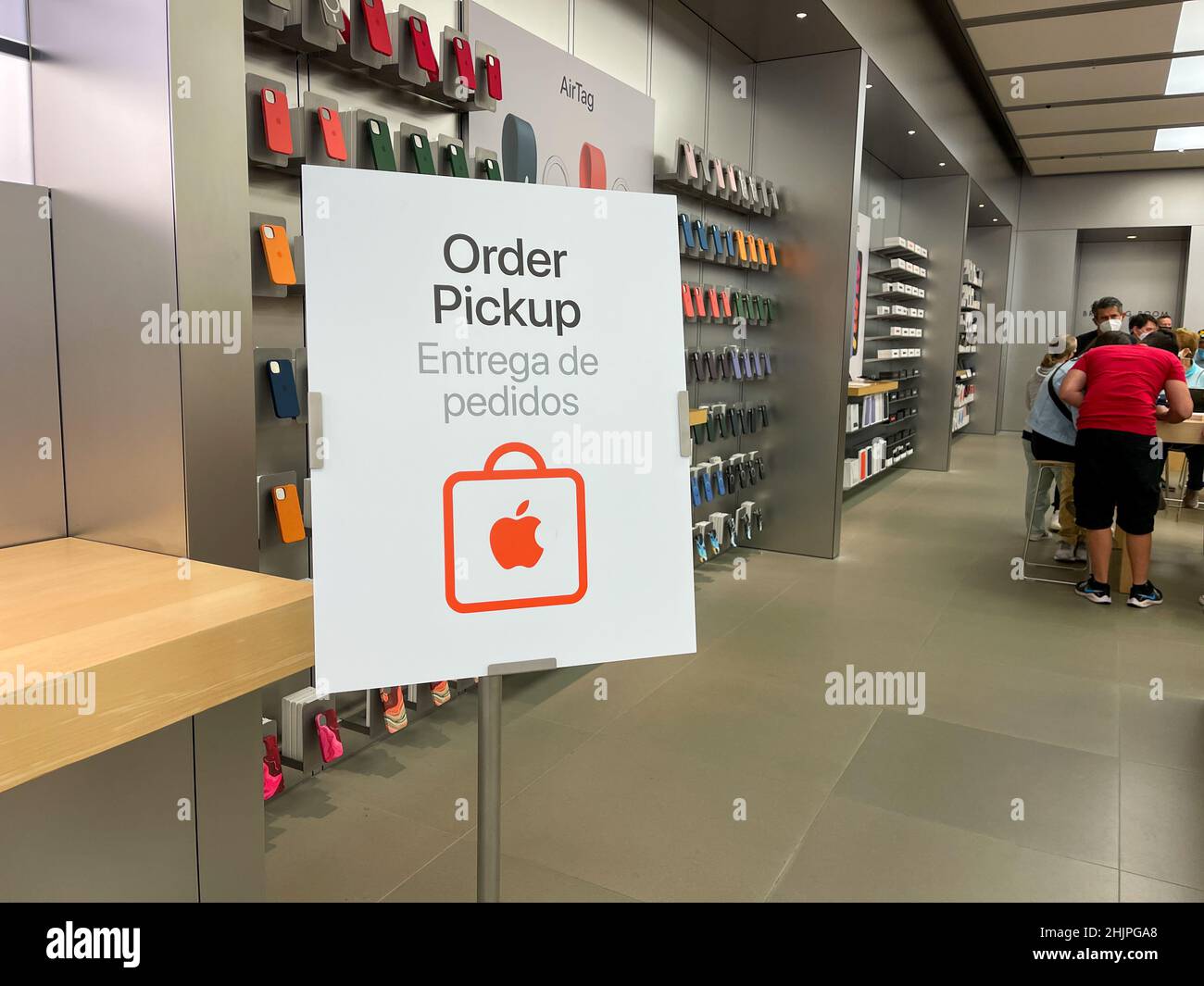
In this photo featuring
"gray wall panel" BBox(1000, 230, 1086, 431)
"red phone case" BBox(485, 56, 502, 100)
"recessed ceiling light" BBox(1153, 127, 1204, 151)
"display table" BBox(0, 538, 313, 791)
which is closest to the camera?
"display table" BBox(0, 538, 313, 791)

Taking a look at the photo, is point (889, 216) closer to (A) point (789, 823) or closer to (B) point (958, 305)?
(B) point (958, 305)

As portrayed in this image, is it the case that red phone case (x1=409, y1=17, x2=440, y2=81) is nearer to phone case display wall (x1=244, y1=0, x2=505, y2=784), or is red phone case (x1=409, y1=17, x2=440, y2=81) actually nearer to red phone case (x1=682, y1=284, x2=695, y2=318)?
phone case display wall (x1=244, y1=0, x2=505, y2=784)

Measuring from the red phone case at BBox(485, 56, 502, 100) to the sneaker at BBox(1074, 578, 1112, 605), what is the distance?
402 centimetres

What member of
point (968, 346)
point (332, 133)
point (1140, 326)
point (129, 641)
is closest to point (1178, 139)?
point (968, 346)

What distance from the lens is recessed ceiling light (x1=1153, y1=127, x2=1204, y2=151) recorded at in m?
10.2

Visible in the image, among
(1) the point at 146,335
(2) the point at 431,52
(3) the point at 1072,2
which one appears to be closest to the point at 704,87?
(2) the point at 431,52

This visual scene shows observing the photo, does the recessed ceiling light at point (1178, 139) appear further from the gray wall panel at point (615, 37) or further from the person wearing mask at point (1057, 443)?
the gray wall panel at point (615, 37)

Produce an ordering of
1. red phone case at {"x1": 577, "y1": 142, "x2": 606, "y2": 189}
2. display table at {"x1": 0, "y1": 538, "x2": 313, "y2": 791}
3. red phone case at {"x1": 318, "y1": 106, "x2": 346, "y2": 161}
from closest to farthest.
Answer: display table at {"x1": 0, "y1": 538, "x2": 313, "y2": 791} < red phone case at {"x1": 318, "y1": 106, "x2": 346, "y2": 161} < red phone case at {"x1": 577, "y1": 142, "x2": 606, "y2": 189}

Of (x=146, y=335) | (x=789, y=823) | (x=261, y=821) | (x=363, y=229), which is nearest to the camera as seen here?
(x=363, y=229)

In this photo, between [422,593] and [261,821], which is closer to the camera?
[422,593]

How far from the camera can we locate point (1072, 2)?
6.55m

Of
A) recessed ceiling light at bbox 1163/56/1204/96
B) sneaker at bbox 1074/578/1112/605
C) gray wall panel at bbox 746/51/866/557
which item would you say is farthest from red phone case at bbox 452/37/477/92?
recessed ceiling light at bbox 1163/56/1204/96

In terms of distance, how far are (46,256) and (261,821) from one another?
1215 millimetres

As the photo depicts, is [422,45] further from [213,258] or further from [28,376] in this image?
[28,376]
